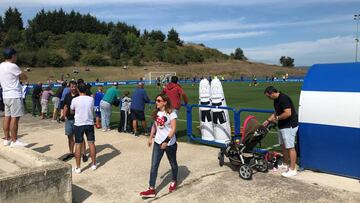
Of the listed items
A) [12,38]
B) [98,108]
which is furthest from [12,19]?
[98,108]

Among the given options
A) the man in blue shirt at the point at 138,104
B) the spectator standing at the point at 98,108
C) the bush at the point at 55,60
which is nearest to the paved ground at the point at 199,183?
the man in blue shirt at the point at 138,104

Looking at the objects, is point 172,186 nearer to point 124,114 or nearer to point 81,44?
point 124,114

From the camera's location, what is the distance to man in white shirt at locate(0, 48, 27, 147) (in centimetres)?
737

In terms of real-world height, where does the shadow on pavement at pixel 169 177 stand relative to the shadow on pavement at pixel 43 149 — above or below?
above

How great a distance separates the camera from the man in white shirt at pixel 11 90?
24.2ft

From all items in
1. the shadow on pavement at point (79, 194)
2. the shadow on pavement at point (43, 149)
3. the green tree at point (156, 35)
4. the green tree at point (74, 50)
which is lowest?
the shadow on pavement at point (43, 149)

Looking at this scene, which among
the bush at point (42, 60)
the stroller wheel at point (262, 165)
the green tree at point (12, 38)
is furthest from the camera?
the green tree at point (12, 38)

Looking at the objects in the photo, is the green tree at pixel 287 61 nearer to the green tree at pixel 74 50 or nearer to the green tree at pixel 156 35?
the green tree at pixel 156 35

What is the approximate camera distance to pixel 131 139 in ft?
37.7

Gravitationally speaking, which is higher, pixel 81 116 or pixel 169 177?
pixel 81 116

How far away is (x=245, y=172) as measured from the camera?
705 cm

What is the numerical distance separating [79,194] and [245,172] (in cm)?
294

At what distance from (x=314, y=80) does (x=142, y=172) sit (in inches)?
149

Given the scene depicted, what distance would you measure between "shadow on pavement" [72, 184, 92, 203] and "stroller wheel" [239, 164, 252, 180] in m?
2.71
